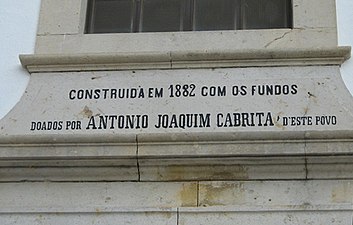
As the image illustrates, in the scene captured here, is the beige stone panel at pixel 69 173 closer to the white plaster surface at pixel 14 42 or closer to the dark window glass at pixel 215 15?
the white plaster surface at pixel 14 42

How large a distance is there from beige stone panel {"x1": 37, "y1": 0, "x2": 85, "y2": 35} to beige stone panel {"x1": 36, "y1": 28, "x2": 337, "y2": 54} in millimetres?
64

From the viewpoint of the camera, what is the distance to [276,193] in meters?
5.99

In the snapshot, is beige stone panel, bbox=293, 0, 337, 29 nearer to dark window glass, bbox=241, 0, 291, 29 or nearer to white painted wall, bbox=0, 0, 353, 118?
white painted wall, bbox=0, 0, 353, 118

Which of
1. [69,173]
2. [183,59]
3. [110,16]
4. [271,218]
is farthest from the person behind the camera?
[110,16]

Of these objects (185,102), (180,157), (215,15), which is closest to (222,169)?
(180,157)

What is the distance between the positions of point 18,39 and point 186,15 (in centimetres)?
124

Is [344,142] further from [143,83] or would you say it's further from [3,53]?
[3,53]

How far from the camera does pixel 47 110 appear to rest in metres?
6.41

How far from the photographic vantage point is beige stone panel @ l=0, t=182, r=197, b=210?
6055 millimetres

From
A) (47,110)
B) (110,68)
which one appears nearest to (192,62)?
(110,68)

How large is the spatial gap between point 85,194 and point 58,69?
97cm

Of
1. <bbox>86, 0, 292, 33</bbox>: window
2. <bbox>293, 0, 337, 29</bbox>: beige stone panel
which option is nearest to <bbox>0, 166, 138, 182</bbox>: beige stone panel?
<bbox>86, 0, 292, 33</bbox>: window

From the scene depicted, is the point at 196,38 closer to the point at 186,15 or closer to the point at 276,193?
the point at 186,15

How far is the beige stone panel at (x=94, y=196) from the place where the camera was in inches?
238
